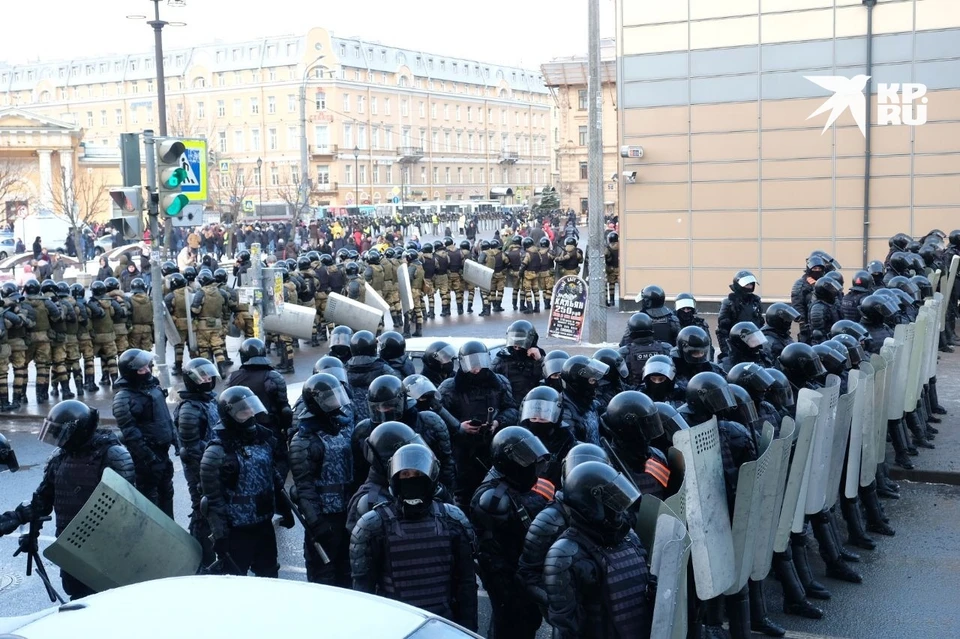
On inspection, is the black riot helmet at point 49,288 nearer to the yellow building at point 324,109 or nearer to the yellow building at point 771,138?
the yellow building at point 771,138

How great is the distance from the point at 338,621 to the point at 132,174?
36.7 ft

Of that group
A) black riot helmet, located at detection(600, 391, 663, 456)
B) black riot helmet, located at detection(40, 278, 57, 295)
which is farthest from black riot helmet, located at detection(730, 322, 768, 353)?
black riot helmet, located at detection(40, 278, 57, 295)

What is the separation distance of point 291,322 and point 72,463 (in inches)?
398

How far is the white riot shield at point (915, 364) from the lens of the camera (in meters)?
10.8

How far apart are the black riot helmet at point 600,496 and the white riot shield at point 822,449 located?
2.93 m

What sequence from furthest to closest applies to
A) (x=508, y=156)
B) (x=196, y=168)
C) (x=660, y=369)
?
(x=508, y=156) < (x=196, y=168) < (x=660, y=369)

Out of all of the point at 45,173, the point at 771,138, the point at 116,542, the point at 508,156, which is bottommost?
the point at 116,542

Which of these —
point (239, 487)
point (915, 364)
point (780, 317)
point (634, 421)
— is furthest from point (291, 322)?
point (634, 421)

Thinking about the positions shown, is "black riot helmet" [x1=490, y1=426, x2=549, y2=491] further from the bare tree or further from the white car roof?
the bare tree

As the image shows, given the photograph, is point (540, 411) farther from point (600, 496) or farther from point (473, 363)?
point (600, 496)

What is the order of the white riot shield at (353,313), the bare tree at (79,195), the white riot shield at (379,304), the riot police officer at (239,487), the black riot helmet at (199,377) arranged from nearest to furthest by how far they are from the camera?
the riot police officer at (239,487) → the black riot helmet at (199,377) → the white riot shield at (353,313) → the white riot shield at (379,304) → the bare tree at (79,195)

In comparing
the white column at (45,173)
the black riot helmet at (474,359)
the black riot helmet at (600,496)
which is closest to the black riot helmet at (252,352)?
the black riot helmet at (474,359)

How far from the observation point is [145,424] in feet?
29.1

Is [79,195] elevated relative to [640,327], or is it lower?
elevated
